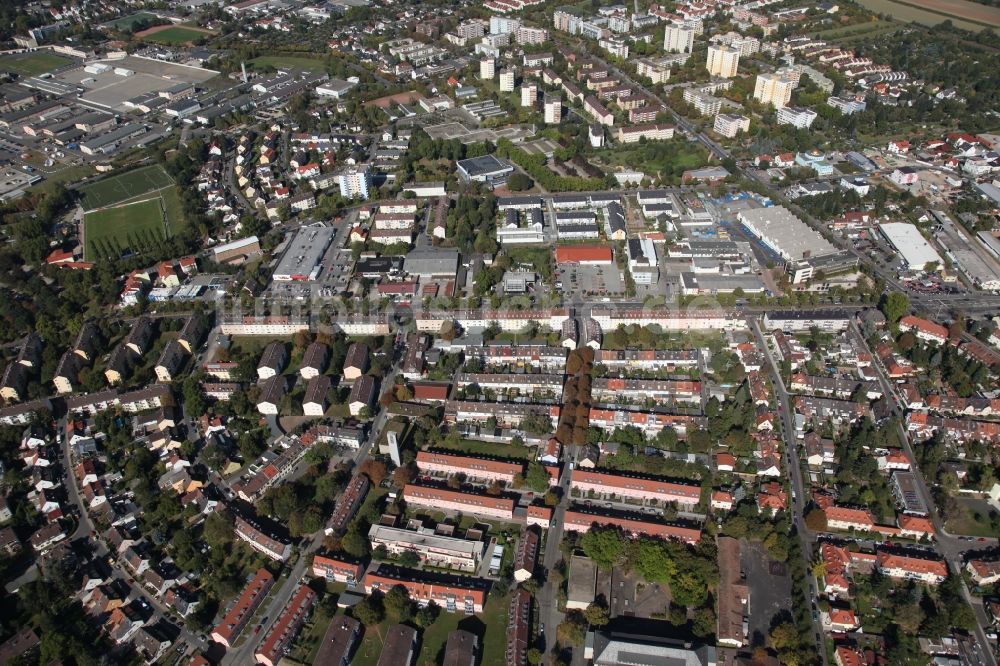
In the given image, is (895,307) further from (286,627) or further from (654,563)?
(286,627)

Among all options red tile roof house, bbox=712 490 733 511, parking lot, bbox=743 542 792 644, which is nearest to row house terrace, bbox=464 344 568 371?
red tile roof house, bbox=712 490 733 511

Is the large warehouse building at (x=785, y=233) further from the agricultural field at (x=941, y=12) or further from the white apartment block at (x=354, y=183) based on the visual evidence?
the agricultural field at (x=941, y=12)

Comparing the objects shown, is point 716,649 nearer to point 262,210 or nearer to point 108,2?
point 262,210

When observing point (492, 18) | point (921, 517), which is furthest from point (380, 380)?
point (492, 18)

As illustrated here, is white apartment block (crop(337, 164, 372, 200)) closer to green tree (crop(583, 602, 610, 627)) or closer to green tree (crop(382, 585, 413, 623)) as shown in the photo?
green tree (crop(382, 585, 413, 623))

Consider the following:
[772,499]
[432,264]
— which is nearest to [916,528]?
[772,499]

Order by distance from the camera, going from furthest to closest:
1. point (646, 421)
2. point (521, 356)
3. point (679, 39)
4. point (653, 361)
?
point (679, 39) < point (521, 356) < point (653, 361) < point (646, 421)

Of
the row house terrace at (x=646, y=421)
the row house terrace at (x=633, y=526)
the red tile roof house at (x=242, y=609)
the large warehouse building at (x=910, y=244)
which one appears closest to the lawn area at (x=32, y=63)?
the red tile roof house at (x=242, y=609)
